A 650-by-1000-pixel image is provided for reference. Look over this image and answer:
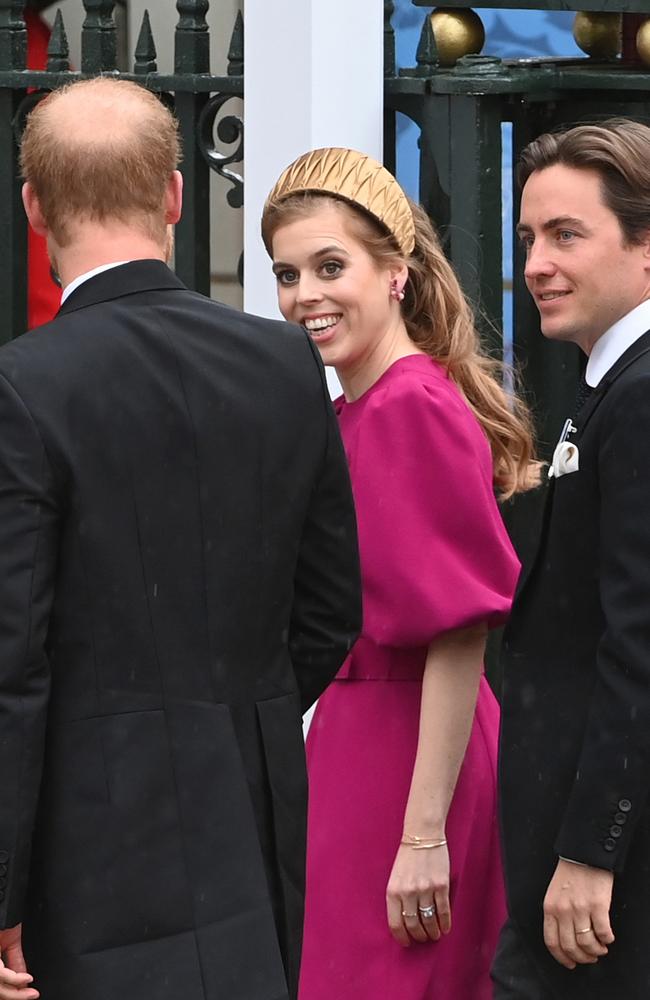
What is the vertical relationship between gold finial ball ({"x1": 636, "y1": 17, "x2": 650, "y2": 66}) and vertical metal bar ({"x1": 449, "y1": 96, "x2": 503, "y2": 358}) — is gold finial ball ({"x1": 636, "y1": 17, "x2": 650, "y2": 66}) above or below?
above

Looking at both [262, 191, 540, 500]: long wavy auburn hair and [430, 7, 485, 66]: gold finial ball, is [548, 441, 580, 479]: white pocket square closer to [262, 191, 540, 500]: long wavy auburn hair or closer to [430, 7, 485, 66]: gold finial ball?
[262, 191, 540, 500]: long wavy auburn hair

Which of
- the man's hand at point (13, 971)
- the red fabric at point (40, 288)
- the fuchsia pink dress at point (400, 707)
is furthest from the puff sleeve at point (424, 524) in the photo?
the red fabric at point (40, 288)

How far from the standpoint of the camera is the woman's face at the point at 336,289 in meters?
3.67

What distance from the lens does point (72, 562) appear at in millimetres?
2701

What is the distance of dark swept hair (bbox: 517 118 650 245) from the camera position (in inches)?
124

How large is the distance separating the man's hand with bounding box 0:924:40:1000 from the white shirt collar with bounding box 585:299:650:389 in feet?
4.16

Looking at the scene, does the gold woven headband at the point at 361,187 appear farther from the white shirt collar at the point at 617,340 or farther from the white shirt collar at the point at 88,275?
the white shirt collar at the point at 88,275

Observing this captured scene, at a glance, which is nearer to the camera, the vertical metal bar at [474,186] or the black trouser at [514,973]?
the black trouser at [514,973]

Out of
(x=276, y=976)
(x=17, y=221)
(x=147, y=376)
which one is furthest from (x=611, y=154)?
(x=17, y=221)

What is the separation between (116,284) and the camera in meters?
2.81

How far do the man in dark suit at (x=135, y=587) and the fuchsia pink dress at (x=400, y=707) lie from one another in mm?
544

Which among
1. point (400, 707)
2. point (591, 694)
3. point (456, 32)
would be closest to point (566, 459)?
point (591, 694)

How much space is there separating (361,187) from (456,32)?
3.46ft

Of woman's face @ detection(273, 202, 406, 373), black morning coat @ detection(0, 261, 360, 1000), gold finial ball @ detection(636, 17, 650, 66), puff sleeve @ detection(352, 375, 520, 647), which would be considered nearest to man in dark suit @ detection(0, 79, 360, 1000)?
black morning coat @ detection(0, 261, 360, 1000)
